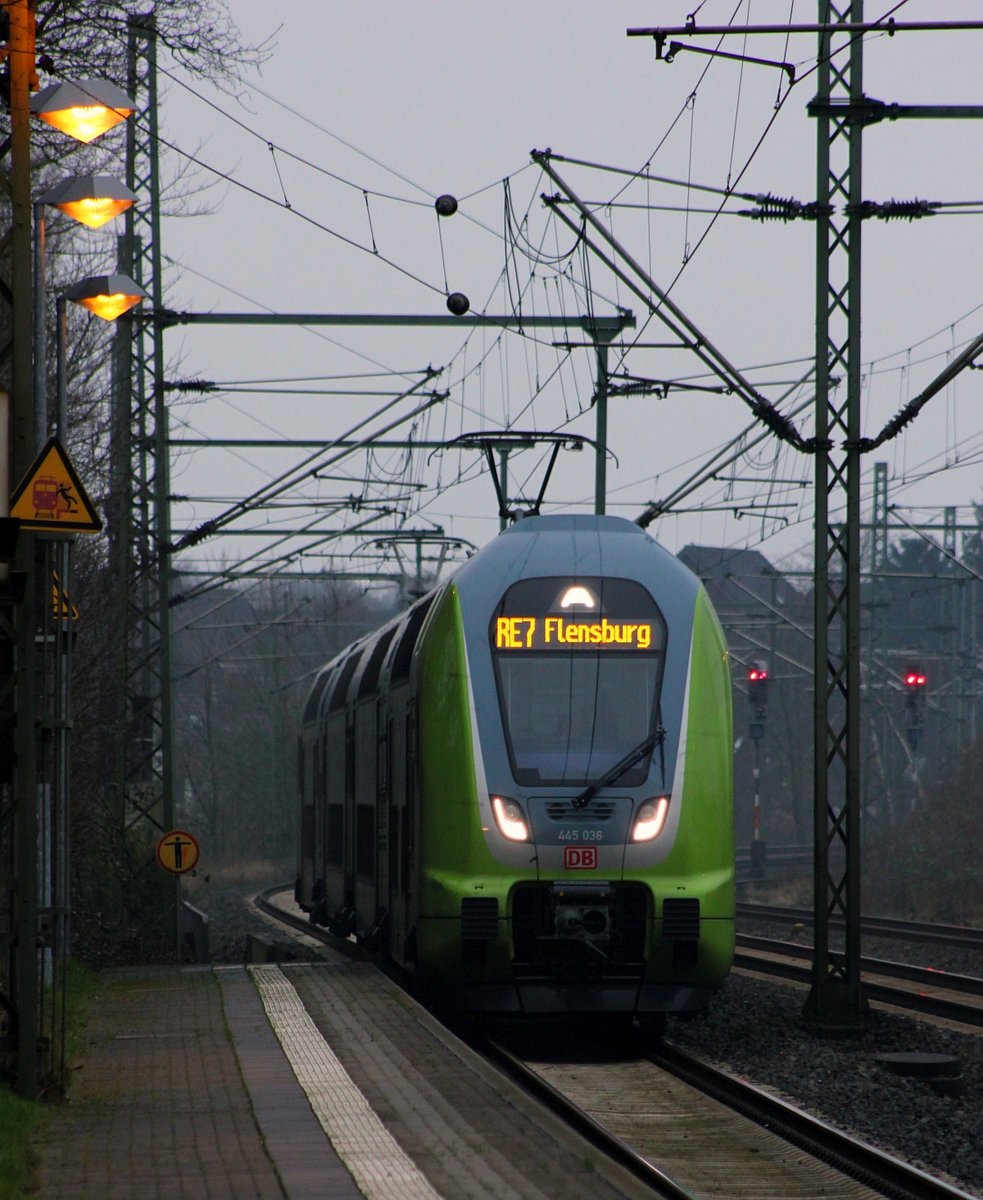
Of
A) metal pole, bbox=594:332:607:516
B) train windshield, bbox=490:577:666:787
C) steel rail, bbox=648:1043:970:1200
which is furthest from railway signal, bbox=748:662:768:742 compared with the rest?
steel rail, bbox=648:1043:970:1200

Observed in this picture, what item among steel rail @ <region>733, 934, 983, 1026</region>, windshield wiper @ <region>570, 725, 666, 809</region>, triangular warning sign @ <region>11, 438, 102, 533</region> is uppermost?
triangular warning sign @ <region>11, 438, 102, 533</region>

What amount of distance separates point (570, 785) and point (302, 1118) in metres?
4.75

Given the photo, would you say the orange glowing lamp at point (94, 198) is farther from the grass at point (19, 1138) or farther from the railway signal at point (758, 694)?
the railway signal at point (758, 694)

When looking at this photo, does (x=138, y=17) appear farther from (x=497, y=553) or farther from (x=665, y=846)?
(x=665, y=846)

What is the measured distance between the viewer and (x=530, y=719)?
44.4 ft

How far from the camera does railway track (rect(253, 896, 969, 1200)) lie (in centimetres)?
889

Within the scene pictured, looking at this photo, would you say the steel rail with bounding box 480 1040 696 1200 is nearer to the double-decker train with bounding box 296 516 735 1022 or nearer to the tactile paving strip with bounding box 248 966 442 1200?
the double-decker train with bounding box 296 516 735 1022

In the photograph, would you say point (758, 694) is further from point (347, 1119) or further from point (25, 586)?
point (347, 1119)

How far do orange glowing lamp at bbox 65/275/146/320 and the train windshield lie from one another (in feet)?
13.1

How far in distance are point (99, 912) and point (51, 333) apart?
28.9ft

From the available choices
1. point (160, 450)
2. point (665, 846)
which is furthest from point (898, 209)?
point (160, 450)

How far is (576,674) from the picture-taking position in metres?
13.8

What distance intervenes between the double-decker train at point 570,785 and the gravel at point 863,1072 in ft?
3.15

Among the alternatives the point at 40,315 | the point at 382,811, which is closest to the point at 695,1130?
the point at 382,811
